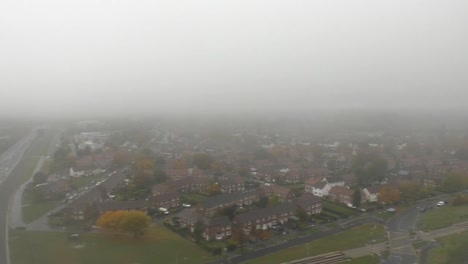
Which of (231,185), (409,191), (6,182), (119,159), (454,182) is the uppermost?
(454,182)

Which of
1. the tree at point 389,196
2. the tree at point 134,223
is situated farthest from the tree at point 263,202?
the tree at point 134,223

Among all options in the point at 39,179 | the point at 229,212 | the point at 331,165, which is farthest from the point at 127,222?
the point at 331,165

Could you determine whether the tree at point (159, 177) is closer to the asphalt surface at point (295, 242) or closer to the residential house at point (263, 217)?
the residential house at point (263, 217)

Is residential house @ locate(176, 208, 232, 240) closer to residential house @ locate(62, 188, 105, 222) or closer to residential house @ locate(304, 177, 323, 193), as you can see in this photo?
residential house @ locate(62, 188, 105, 222)

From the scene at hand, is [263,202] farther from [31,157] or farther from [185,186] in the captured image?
[31,157]

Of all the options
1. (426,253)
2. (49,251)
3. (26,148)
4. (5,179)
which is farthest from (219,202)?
(26,148)

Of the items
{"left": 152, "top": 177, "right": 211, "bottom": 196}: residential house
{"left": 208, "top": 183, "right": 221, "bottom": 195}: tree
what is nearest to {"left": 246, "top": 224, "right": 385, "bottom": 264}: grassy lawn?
{"left": 208, "top": 183, "right": 221, "bottom": 195}: tree

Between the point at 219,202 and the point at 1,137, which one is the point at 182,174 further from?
the point at 1,137
